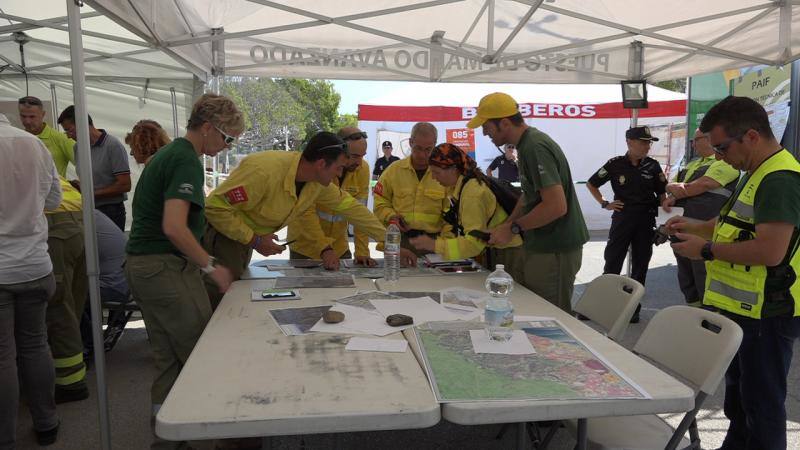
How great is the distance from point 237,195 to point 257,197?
0.09m

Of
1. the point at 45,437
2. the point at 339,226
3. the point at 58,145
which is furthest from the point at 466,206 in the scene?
the point at 58,145

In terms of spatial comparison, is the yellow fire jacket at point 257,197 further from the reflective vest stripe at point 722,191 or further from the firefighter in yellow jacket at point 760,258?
the reflective vest stripe at point 722,191

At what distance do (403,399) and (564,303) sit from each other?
1.65 meters

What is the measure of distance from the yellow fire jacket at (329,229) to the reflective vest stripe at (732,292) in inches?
76.0

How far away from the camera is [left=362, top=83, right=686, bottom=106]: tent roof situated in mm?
10298

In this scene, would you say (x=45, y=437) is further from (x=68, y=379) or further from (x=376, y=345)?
(x=376, y=345)

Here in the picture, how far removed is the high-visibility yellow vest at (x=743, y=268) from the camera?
2004mm

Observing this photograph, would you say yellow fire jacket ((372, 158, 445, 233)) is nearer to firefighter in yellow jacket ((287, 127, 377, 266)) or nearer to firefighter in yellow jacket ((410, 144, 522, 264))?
firefighter in yellow jacket ((287, 127, 377, 266))

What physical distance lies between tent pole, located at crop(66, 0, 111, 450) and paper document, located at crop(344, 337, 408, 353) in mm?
1243

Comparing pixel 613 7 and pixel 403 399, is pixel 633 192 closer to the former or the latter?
pixel 613 7

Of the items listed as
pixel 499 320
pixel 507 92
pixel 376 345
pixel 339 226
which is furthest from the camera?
pixel 507 92

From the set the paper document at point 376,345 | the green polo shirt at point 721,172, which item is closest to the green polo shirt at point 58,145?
the paper document at point 376,345

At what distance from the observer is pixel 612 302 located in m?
2.44

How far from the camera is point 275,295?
7.85 ft
